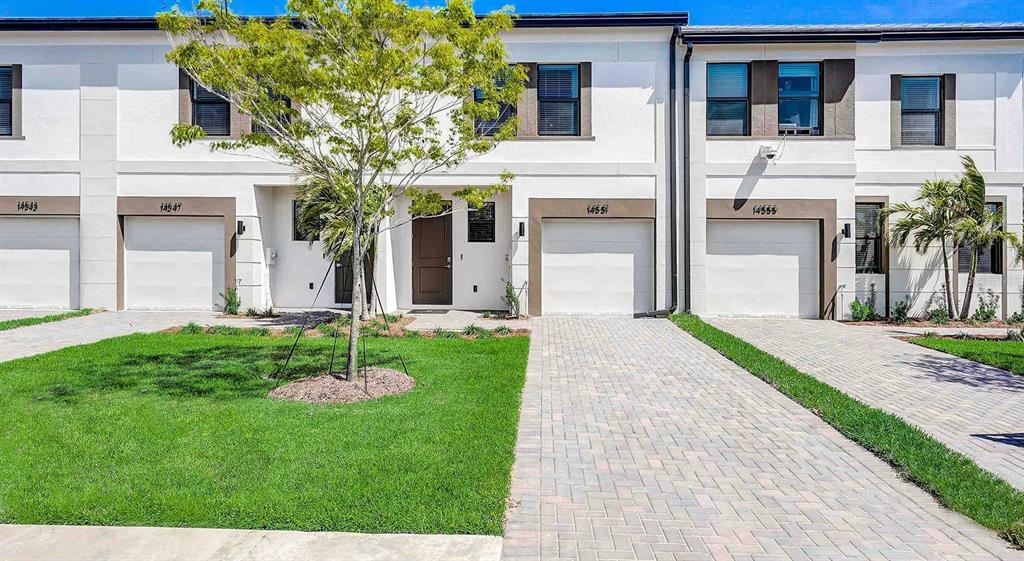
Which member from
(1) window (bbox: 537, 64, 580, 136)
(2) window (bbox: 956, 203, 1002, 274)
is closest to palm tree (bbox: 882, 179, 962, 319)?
(2) window (bbox: 956, 203, 1002, 274)

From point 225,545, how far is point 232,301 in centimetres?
1204

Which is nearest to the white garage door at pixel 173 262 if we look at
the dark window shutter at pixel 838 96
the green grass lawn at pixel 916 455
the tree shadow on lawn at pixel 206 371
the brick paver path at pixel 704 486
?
the tree shadow on lawn at pixel 206 371

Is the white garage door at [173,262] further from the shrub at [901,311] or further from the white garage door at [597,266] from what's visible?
the shrub at [901,311]

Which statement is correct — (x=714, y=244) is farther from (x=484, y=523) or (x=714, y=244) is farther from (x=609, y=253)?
(x=484, y=523)

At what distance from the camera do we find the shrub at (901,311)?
552 inches

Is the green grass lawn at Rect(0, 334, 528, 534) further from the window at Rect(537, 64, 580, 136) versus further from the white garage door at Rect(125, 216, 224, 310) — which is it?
the window at Rect(537, 64, 580, 136)

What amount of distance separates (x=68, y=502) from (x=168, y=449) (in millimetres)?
1074

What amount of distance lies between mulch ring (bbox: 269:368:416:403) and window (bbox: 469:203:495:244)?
8.13 metres

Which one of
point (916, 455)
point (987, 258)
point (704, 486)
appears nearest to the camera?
point (704, 486)

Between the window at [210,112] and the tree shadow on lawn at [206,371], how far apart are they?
6.92 m

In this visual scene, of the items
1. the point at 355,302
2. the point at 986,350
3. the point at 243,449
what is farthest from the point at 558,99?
the point at 243,449

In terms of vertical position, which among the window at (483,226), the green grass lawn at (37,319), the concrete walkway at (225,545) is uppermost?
the window at (483,226)

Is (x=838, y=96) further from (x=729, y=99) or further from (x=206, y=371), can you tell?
(x=206, y=371)

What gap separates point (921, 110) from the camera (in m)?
14.6
